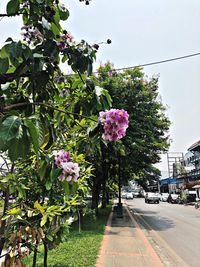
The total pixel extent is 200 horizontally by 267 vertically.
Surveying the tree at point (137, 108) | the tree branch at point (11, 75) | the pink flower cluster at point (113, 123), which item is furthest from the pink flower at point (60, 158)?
the tree at point (137, 108)

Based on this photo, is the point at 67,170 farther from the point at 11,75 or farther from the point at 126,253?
the point at 126,253

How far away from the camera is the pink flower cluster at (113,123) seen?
76.5 inches

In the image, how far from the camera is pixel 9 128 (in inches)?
49.4

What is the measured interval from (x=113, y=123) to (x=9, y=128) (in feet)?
2.76

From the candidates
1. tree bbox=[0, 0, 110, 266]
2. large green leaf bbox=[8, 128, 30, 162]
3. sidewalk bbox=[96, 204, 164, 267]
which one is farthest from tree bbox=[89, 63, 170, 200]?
large green leaf bbox=[8, 128, 30, 162]

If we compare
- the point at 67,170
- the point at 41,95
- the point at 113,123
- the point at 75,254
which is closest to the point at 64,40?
the point at 41,95

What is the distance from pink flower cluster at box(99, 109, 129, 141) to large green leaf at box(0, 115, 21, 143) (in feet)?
2.50

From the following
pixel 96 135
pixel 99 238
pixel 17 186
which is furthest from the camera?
pixel 99 238

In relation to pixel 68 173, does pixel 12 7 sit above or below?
above

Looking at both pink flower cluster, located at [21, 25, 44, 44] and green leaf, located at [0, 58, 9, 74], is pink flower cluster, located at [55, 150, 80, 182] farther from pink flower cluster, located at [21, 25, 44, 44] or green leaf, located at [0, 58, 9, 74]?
pink flower cluster, located at [21, 25, 44, 44]

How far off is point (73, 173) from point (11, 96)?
102cm

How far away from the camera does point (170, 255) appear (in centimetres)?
861

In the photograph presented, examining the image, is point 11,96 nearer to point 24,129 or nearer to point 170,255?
point 24,129

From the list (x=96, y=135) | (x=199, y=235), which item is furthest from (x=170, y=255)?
(x=96, y=135)
